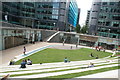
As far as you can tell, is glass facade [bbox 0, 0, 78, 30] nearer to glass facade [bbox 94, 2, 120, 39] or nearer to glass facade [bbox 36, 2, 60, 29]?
glass facade [bbox 36, 2, 60, 29]

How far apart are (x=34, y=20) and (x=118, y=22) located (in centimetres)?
4755

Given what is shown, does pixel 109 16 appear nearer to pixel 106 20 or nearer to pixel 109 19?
pixel 109 19

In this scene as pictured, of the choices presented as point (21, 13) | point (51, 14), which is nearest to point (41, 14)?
point (51, 14)

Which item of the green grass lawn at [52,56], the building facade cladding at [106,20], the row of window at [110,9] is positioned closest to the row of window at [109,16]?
the building facade cladding at [106,20]

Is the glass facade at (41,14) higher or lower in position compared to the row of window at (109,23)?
higher

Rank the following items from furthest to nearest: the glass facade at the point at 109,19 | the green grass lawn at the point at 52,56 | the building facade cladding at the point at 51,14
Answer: the building facade cladding at the point at 51,14 < the glass facade at the point at 109,19 < the green grass lawn at the point at 52,56

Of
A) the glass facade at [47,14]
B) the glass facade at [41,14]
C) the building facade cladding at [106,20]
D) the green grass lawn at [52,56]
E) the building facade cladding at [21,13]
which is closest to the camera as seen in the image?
the green grass lawn at [52,56]

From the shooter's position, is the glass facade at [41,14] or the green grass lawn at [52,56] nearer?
the green grass lawn at [52,56]

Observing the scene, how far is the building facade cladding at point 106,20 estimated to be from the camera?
51469mm

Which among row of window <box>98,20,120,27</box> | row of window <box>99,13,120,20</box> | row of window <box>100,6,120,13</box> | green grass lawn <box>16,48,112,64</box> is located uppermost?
row of window <box>100,6,120,13</box>

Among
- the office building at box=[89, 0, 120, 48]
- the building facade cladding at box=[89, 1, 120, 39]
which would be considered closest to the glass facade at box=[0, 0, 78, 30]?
the office building at box=[89, 0, 120, 48]

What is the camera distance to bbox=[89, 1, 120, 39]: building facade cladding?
5147 centimetres

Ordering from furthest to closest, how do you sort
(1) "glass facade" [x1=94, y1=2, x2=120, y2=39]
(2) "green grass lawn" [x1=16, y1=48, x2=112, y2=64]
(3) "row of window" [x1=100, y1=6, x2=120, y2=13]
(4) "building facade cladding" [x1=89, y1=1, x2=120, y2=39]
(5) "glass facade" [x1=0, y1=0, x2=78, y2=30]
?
1. (5) "glass facade" [x1=0, y1=0, x2=78, y2=30]
2. (4) "building facade cladding" [x1=89, y1=1, x2=120, y2=39]
3. (1) "glass facade" [x1=94, y1=2, x2=120, y2=39]
4. (3) "row of window" [x1=100, y1=6, x2=120, y2=13]
5. (2) "green grass lawn" [x1=16, y1=48, x2=112, y2=64]

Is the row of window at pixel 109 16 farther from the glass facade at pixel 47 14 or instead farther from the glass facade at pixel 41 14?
the glass facade at pixel 47 14
